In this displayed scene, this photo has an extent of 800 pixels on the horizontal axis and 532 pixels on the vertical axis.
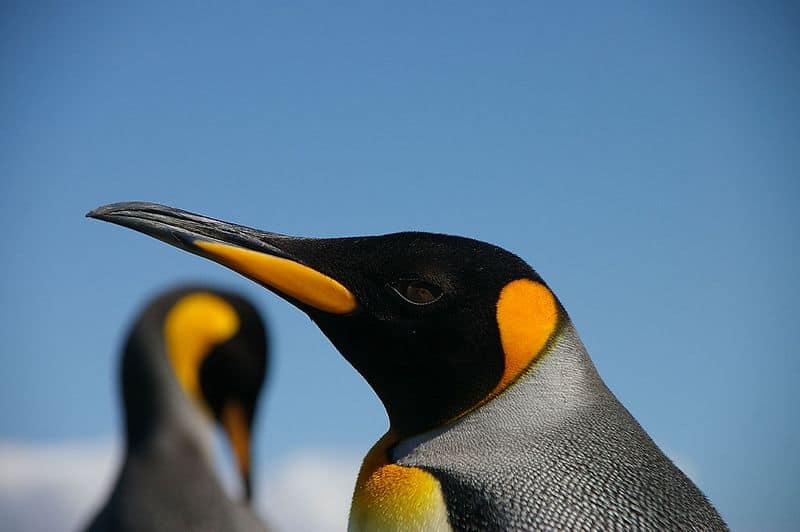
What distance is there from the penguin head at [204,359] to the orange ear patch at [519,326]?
17.1 ft

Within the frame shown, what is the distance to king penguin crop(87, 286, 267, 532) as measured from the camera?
6.23 m

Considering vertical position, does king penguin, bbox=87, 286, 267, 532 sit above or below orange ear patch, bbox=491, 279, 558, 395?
below

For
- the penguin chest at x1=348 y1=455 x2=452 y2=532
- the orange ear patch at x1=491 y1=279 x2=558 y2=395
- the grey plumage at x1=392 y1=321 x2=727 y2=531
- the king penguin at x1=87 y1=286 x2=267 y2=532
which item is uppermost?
the orange ear patch at x1=491 y1=279 x2=558 y2=395

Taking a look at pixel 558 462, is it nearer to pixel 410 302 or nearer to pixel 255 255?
pixel 410 302

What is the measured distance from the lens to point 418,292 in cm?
212

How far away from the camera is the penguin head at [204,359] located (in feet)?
22.9

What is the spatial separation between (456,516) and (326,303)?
66 centimetres

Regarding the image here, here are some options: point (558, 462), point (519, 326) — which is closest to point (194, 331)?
point (519, 326)

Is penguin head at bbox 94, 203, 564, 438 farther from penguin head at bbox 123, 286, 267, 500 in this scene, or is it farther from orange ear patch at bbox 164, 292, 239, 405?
orange ear patch at bbox 164, 292, 239, 405

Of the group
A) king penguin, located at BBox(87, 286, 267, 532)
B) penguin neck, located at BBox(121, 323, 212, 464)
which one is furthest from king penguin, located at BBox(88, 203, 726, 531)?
penguin neck, located at BBox(121, 323, 212, 464)

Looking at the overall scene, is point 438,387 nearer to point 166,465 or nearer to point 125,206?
point 125,206

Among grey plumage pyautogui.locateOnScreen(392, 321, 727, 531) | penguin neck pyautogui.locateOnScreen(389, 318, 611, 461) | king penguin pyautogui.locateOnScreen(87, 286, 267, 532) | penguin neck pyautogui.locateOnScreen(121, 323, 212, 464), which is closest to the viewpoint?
grey plumage pyautogui.locateOnScreen(392, 321, 727, 531)

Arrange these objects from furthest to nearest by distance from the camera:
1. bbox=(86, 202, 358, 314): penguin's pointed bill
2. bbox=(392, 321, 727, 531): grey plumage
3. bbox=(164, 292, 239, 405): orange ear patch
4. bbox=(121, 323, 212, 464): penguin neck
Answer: bbox=(164, 292, 239, 405): orange ear patch
bbox=(121, 323, 212, 464): penguin neck
bbox=(86, 202, 358, 314): penguin's pointed bill
bbox=(392, 321, 727, 531): grey plumage

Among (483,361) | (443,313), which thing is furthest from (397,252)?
(483,361)
